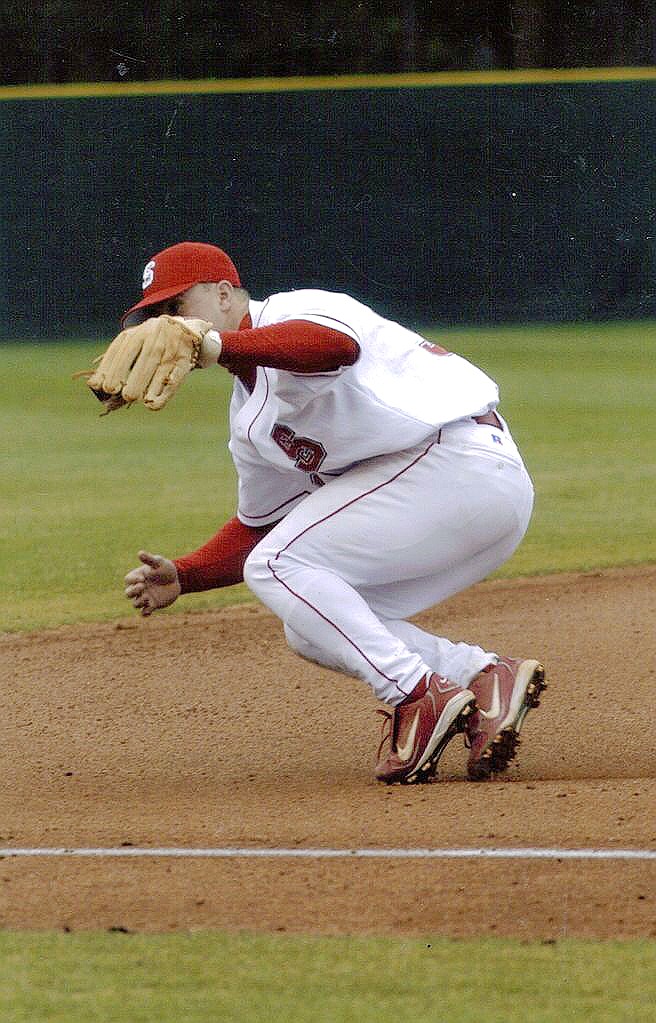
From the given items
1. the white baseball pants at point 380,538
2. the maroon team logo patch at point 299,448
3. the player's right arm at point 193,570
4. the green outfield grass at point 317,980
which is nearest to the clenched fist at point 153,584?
the player's right arm at point 193,570

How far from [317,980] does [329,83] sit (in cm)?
1299

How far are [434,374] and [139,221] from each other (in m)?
11.5

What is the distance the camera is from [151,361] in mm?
3266

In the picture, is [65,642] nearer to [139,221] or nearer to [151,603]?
[151,603]

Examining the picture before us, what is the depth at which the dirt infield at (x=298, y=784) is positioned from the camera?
2770 millimetres

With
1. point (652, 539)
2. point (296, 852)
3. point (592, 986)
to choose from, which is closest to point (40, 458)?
point (652, 539)

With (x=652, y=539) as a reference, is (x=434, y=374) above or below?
above

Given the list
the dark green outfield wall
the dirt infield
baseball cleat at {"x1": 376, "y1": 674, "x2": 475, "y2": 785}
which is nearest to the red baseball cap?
baseball cleat at {"x1": 376, "y1": 674, "x2": 475, "y2": 785}

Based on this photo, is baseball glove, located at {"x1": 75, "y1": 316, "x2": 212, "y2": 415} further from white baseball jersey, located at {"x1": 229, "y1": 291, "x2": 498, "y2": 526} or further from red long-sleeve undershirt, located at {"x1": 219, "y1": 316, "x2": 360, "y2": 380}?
white baseball jersey, located at {"x1": 229, "y1": 291, "x2": 498, "y2": 526}

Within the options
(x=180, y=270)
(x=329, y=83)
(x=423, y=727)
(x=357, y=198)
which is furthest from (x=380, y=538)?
(x=329, y=83)

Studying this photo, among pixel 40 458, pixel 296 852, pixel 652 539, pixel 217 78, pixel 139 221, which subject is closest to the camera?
pixel 296 852

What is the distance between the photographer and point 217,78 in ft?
52.4

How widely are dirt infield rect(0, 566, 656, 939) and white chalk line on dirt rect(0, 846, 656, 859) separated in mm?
35

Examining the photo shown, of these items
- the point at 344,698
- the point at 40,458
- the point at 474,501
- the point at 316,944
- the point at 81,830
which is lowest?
the point at 40,458
